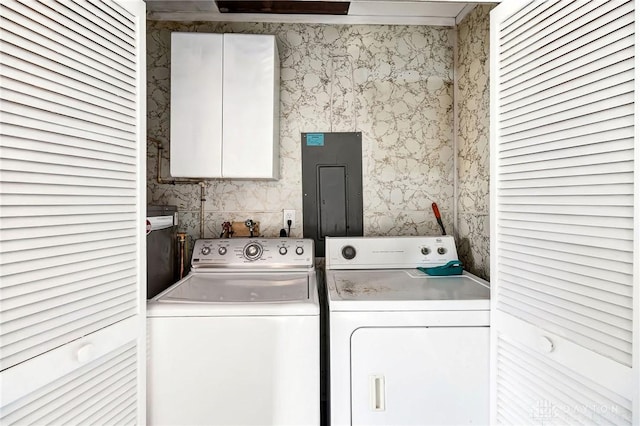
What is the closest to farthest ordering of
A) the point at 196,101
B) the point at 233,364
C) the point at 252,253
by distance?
the point at 233,364 < the point at 196,101 < the point at 252,253

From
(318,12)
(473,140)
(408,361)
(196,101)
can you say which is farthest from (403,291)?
(318,12)

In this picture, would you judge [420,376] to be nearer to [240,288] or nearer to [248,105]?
[240,288]

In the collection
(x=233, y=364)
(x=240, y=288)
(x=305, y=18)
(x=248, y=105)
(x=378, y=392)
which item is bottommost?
(x=378, y=392)

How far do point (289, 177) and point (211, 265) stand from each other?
0.73 metres

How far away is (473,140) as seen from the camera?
84.1 inches

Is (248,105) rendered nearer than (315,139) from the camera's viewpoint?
Yes

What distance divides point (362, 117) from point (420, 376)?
1.58 meters

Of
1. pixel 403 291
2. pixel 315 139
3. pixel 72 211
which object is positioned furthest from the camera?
pixel 315 139

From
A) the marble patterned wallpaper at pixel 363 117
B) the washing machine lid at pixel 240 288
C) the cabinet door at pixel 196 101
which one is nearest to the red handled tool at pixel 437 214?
the marble patterned wallpaper at pixel 363 117

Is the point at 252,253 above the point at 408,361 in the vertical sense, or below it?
above

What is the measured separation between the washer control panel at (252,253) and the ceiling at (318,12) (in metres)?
1.39

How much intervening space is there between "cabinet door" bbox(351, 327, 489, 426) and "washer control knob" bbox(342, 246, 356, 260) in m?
0.74

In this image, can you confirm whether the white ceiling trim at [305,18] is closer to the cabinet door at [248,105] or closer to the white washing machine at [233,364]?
the cabinet door at [248,105]

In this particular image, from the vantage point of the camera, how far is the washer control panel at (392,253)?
6.90 feet
